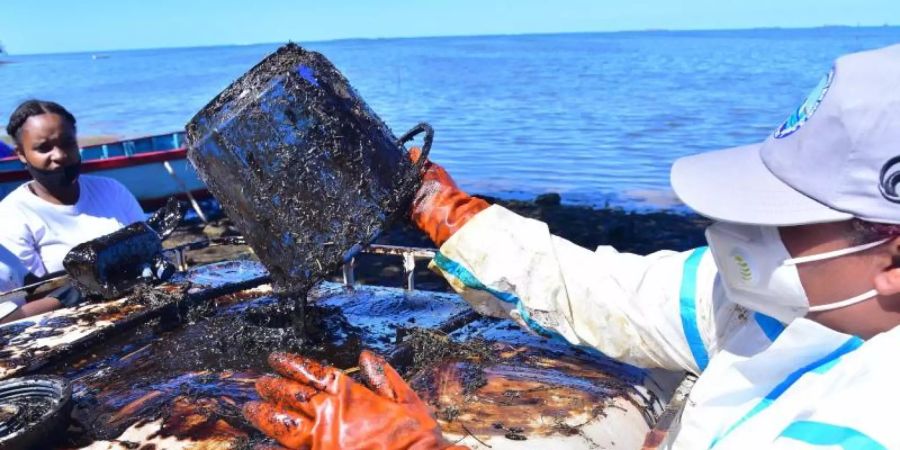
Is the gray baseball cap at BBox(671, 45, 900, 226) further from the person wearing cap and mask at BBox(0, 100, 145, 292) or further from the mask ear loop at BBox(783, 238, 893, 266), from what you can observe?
the person wearing cap and mask at BBox(0, 100, 145, 292)

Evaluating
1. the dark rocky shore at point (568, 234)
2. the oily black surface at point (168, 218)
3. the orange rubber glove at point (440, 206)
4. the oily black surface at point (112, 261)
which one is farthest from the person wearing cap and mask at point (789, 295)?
the dark rocky shore at point (568, 234)

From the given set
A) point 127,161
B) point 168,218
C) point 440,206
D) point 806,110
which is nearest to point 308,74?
point 440,206

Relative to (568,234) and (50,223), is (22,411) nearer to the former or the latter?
(50,223)

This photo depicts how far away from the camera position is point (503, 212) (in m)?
2.68

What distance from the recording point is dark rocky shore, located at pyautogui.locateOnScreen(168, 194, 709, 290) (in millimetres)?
8219

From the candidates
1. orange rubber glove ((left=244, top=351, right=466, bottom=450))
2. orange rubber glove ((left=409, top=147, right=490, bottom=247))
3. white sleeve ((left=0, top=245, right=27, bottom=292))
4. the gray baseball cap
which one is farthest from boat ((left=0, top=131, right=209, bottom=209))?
the gray baseball cap

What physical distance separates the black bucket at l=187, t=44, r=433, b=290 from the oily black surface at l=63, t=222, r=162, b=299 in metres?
1.67

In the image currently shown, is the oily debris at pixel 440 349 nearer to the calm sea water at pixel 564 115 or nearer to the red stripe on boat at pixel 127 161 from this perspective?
the red stripe on boat at pixel 127 161

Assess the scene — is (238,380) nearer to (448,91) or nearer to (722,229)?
(722,229)

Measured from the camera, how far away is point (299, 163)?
251 cm

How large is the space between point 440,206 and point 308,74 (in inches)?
28.5

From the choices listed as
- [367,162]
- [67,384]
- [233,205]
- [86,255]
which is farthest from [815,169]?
[86,255]

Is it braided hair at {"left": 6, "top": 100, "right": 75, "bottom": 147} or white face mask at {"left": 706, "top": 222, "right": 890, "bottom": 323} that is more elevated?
braided hair at {"left": 6, "top": 100, "right": 75, "bottom": 147}

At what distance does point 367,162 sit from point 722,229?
1.32 metres
